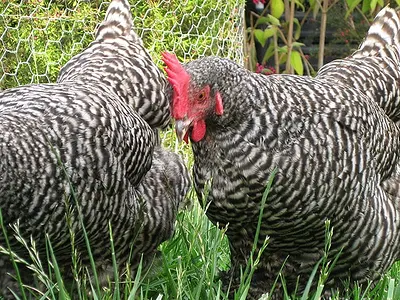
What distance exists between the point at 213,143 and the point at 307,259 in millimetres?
621

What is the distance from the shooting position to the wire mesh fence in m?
4.99

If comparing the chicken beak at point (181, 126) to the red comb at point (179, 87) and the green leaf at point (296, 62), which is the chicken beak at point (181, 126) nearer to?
the red comb at point (179, 87)

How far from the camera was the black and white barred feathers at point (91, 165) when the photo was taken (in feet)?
9.04

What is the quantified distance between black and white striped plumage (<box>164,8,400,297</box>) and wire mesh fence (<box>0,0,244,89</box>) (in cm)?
231

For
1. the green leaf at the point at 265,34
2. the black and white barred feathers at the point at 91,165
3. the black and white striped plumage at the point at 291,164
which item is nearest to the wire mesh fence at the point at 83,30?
the green leaf at the point at 265,34

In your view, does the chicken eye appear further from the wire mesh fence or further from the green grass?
the wire mesh fence

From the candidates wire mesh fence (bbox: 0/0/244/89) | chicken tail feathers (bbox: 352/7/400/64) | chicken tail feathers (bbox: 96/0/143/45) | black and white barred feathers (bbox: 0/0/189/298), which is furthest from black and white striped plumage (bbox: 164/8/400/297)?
wire mesh fence (bbox: 0/0/244/89)

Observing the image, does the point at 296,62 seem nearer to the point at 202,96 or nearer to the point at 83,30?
the point at 83,30

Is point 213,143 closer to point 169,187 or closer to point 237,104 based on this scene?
point 237,104

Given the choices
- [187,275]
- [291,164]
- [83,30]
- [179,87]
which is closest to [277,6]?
[83,30]

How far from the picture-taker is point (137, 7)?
5668mm

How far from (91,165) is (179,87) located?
1.44 ft

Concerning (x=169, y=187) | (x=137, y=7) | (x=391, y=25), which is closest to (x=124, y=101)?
(x=169, y=187)

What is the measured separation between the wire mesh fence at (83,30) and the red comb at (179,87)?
2.33 m
